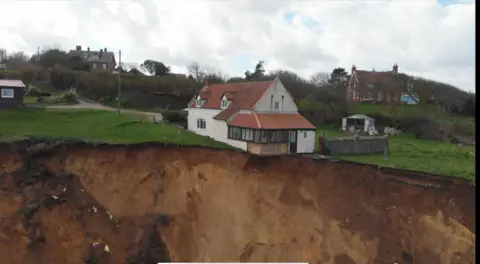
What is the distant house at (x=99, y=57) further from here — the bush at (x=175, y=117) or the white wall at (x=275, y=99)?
the white wall at (x=275, y=99)

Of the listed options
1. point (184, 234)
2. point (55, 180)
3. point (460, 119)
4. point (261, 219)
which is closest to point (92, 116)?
point (55, 180)

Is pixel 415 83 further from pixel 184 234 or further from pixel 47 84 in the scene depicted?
pixel 47 84

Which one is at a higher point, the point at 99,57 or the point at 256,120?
the point at 99,57

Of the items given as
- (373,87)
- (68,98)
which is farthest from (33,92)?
(373,87)

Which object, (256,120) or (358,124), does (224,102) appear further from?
(358,124)

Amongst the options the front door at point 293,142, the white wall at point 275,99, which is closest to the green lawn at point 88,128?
the white wall at point 275,99

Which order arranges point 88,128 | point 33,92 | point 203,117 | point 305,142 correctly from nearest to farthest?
point 305,142
point 88,128
point 203,117
point 33,92

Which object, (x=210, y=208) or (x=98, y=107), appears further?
(x=98, y=107)
